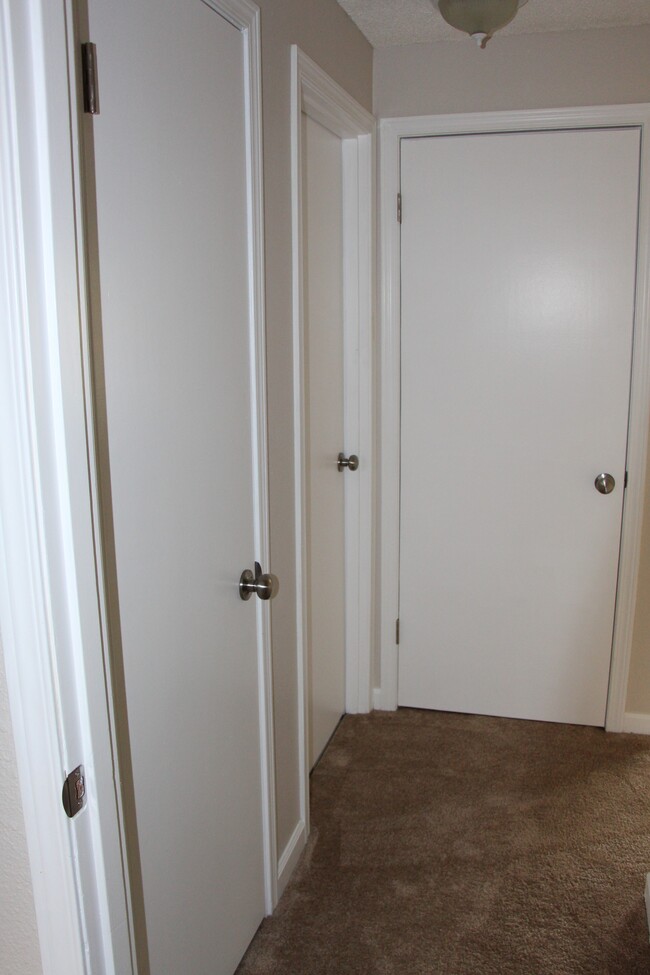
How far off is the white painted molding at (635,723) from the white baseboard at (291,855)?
128cm

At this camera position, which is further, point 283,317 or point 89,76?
point 283,317

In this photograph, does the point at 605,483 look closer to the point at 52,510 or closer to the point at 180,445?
the point at 180,445

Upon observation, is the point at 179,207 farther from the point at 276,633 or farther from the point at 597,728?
the point at 597,728

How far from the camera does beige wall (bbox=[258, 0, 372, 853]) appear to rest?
169 cm

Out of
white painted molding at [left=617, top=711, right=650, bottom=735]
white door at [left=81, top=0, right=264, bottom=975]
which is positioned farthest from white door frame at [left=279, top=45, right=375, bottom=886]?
white painted molding at [left=617, top=711, right=650, bottom=735]

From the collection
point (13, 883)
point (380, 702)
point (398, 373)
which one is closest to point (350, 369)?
point (398, 373)

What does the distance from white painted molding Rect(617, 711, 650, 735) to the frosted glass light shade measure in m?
2.27

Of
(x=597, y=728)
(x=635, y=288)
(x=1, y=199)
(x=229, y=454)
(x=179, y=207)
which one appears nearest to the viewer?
(x=1, y=199)

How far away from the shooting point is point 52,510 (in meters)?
0.87

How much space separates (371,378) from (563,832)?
5.01 ft

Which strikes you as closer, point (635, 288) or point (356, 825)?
point (356, 825)

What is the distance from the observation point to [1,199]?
785 mm

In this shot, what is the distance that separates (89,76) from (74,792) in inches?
36.1

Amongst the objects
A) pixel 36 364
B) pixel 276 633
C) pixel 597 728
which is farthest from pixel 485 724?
pixel 36 364
